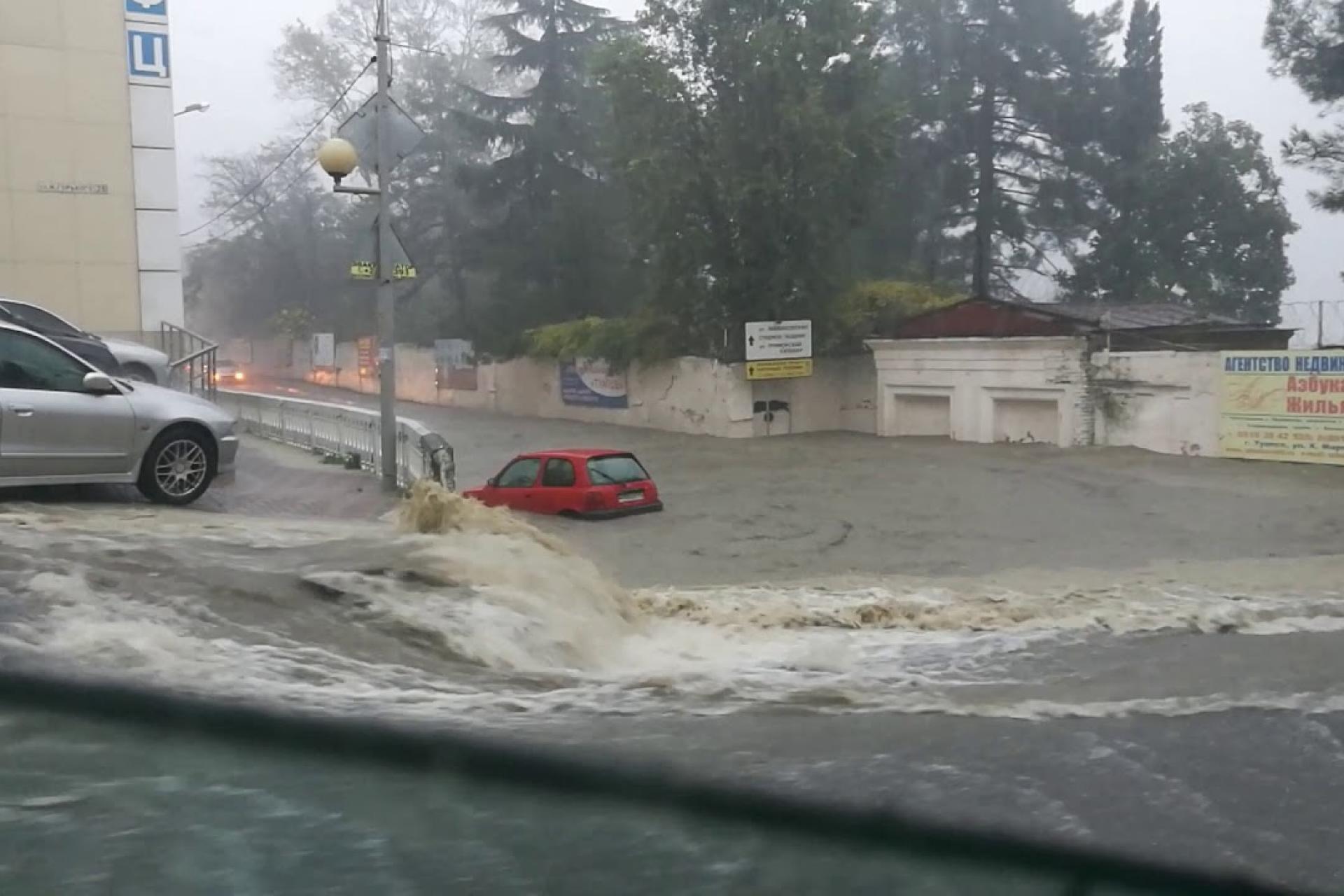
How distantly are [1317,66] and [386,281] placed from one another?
21.1 metres

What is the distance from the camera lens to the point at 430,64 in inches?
2072

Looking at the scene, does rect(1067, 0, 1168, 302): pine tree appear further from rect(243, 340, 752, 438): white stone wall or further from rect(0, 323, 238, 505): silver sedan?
rect(0, 323, 238, 505): silver sedan

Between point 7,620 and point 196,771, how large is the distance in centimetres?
382

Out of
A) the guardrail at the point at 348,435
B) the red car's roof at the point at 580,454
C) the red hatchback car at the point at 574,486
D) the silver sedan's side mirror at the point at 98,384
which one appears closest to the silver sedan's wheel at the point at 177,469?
the silver sedan's side mirror at the point at 98,384

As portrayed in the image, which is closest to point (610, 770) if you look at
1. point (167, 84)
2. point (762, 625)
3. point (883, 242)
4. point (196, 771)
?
point (196, 771)

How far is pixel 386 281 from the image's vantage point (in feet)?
56.2

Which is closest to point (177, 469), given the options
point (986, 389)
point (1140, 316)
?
point (986, 389)

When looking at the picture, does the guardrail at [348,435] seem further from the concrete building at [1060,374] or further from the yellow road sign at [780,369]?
the concrete building at [1060,374]

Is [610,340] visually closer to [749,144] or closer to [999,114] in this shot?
[749,144]

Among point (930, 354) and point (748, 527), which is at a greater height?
point (930, 354)

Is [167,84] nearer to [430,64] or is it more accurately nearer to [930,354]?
[930,354]

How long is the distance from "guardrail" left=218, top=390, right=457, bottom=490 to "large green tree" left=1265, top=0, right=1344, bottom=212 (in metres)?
19.4

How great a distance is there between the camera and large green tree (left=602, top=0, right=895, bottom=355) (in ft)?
106

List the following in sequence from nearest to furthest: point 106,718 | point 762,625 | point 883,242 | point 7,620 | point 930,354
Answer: point 106,718, point 7,620, point 762,625, point 930,354, point 883,242
